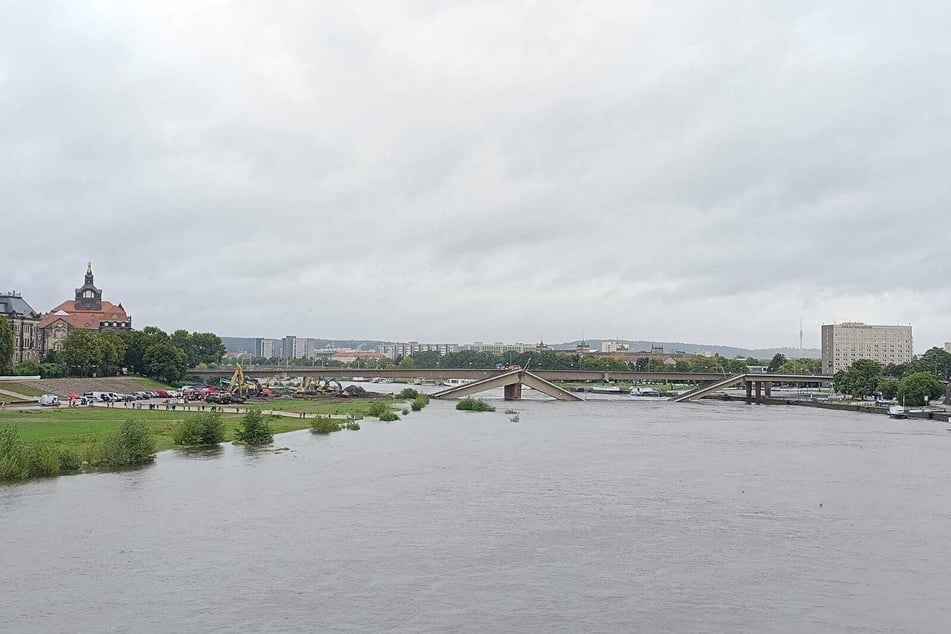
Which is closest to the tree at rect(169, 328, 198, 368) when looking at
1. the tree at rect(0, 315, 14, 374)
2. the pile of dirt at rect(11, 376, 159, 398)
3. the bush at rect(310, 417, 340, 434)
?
the pile of dirt at rect(11, 376, 159, 398)

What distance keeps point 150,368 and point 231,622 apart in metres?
78.3

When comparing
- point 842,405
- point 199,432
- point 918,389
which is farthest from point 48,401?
point 918,389

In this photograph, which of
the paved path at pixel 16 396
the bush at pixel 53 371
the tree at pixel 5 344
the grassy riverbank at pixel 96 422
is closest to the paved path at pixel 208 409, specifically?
the grassy riverbank at pixel 96 422

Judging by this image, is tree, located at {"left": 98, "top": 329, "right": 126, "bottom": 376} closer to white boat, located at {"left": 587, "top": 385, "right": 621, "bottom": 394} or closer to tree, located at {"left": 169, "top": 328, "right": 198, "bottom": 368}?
tree, located at {"left": 169, "top": 328, "right": 198, "bottom": 368}

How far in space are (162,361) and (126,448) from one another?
57600 millimetres

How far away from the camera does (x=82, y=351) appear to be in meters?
80.1

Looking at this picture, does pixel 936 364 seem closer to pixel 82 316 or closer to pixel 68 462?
pixel 82 316

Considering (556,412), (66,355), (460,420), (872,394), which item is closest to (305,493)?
(460,420)

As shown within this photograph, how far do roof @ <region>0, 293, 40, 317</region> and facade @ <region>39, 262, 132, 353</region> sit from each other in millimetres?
3186

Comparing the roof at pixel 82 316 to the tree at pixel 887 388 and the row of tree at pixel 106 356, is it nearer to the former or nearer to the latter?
the row of tree at pixel 106 356

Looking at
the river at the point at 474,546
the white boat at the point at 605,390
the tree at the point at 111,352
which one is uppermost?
the tree at the point at 111,352

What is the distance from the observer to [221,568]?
2070 cm

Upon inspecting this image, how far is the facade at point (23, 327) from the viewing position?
96.4 metres

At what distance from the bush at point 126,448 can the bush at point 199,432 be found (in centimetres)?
551
